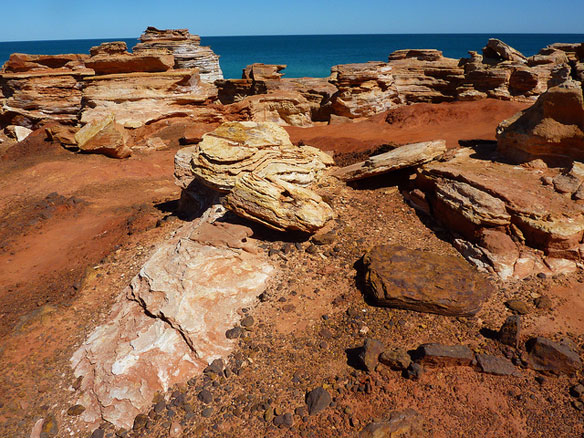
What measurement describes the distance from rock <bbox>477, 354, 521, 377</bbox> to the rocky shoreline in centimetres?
3

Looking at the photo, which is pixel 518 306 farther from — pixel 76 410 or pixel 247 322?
pixel 76 410

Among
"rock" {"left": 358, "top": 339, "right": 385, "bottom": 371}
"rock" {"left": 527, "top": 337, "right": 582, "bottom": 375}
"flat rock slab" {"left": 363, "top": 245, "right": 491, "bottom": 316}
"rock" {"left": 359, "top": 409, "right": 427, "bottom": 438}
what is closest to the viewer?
"rock" {"left": 359, "top": 409, "right": 427, "bottom": 438}

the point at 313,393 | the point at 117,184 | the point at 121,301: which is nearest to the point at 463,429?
the point at 313,393

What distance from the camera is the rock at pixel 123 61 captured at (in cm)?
1591

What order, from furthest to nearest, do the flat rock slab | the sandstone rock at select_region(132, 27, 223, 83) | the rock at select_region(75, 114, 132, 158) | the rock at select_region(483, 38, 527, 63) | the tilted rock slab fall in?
→ the sandstone rock at select_region(132, 27, 223, 83), the rock at select_region(483, 38, 527, 63), the rock at select_region(75, 114, 132, 158), the flat rock slab, the tilted rock slab

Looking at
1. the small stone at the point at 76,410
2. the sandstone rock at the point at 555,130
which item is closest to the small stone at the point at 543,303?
the sandstone rock at the point at 555,130

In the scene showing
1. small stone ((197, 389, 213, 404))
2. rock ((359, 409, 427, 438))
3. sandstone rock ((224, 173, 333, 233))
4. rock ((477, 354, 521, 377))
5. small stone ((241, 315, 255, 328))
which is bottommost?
small stone ((197, 389, 213, 404))

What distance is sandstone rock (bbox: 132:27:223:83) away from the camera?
2753cm

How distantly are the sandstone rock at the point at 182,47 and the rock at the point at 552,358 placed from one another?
27226 millimetres

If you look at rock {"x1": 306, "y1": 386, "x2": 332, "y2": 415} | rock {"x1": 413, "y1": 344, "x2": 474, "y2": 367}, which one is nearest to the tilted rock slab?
rock {"x1": 306, "y1": 386, "x2": 332, "y2": 415}

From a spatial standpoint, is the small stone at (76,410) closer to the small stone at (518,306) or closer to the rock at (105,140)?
the small stone at (518,306)

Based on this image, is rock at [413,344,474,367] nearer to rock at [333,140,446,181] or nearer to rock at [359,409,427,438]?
rock at [359,409,427,438]

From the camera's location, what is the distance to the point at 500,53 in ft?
65.0

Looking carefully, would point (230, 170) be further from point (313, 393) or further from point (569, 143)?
point (569, 143)
